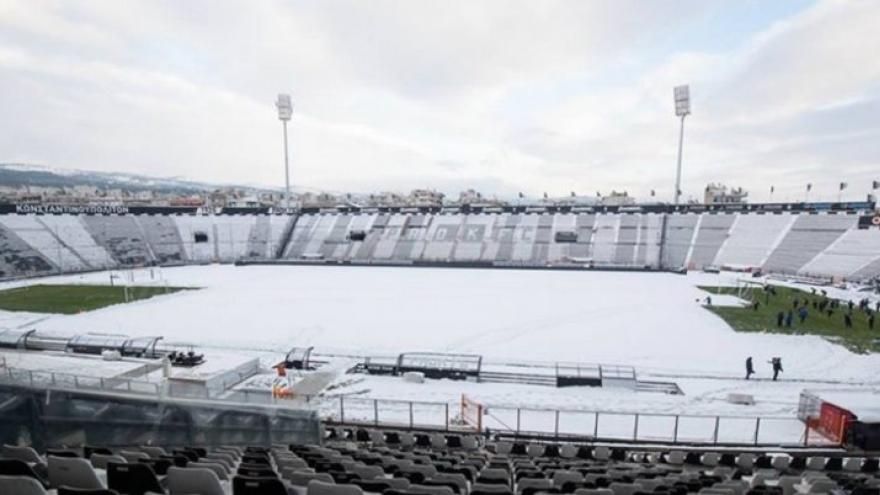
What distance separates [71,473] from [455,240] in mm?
54428

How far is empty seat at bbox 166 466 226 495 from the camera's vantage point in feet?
13.6

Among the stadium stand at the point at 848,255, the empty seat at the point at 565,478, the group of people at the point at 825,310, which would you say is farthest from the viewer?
the stadium stand at the point at 848,255

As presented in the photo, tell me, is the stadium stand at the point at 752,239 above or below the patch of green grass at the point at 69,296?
above

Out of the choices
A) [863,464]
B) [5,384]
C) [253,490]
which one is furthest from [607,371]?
[5,384]

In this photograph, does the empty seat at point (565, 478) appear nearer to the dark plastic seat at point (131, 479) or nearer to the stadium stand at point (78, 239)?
the dark plastic seat at point (131, 479)

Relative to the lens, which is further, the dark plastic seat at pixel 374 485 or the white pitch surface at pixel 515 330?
the white pitch surface at pixel 515 330

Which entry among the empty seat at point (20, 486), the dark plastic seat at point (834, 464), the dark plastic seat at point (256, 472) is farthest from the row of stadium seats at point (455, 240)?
the empty seat at point (20, 486)

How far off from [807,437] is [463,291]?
2563 cm

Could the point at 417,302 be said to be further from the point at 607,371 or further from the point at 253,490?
the point at 253,490

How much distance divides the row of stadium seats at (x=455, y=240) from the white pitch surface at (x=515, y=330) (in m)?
9.88

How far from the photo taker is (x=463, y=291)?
36844mm

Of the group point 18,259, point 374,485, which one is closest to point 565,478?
point 374,485

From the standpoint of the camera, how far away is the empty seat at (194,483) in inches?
163

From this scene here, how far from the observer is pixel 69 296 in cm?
3512
